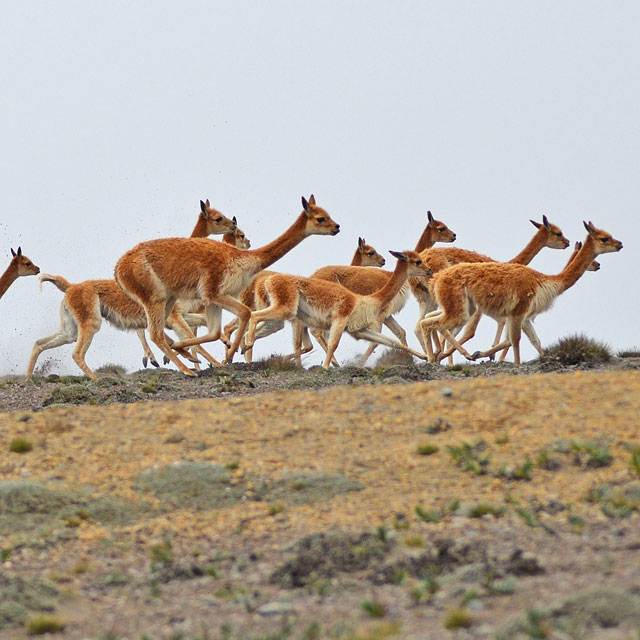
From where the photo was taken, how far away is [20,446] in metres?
9.95

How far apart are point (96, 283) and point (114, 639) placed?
12.6 m

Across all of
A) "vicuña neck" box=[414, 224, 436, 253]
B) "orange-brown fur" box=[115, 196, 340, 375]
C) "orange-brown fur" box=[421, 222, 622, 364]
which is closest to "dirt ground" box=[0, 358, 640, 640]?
"orange-brown fur" box=[115, 196, 340, 375]

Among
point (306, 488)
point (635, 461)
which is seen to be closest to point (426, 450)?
point (306, 488)

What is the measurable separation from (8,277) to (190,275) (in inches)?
254

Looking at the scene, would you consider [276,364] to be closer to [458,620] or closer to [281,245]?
[281,245]

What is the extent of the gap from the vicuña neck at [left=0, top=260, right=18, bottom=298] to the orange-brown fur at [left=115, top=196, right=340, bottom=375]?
537 cm

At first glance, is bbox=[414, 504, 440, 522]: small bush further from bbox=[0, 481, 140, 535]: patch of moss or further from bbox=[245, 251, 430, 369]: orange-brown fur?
bbox=[245, 251, 430, 369]: orange-brown fur

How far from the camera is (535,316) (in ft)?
55.6

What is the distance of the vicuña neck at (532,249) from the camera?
792 inches

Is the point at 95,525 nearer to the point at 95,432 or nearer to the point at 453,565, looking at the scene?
the point at 95,432

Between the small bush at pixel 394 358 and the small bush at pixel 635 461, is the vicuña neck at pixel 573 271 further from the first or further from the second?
the small bush at pixel 635 461

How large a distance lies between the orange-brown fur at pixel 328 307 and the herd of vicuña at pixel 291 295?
14mm

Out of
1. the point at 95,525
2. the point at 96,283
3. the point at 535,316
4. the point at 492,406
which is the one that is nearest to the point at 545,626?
the point at 95,525

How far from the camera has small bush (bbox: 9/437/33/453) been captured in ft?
32.6
